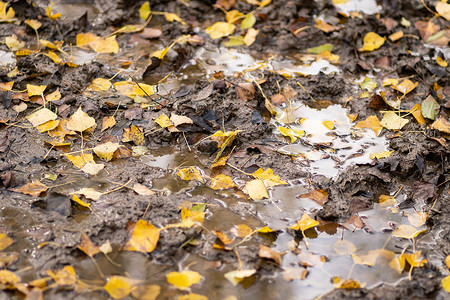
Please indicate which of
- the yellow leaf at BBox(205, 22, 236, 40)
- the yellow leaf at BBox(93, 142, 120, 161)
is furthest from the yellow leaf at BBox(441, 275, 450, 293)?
the yellow leaf at BBox(205, 22, 236, 40)

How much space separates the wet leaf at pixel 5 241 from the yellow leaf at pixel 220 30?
1.98 metres

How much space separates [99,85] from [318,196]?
1.45 m

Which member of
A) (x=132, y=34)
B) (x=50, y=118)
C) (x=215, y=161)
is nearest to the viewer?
(x=215, y=161)

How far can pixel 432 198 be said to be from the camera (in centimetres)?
207

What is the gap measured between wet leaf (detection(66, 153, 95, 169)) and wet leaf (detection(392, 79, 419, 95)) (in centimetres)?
183

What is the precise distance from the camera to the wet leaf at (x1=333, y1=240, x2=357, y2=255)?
1.85 meters

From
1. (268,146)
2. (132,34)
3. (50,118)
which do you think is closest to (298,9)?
(132,34)

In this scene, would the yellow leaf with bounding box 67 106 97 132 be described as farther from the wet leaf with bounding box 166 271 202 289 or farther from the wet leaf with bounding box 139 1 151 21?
the wet leaf with bounding box 139 1 151 21

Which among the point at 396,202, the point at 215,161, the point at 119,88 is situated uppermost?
the point at 119,88

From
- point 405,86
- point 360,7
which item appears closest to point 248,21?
point 360,7

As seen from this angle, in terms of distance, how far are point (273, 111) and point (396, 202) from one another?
85 cm

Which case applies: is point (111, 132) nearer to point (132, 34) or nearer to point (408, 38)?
point (132, 34)

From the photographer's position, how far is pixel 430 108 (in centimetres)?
260

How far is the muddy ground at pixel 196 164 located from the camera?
174cm
